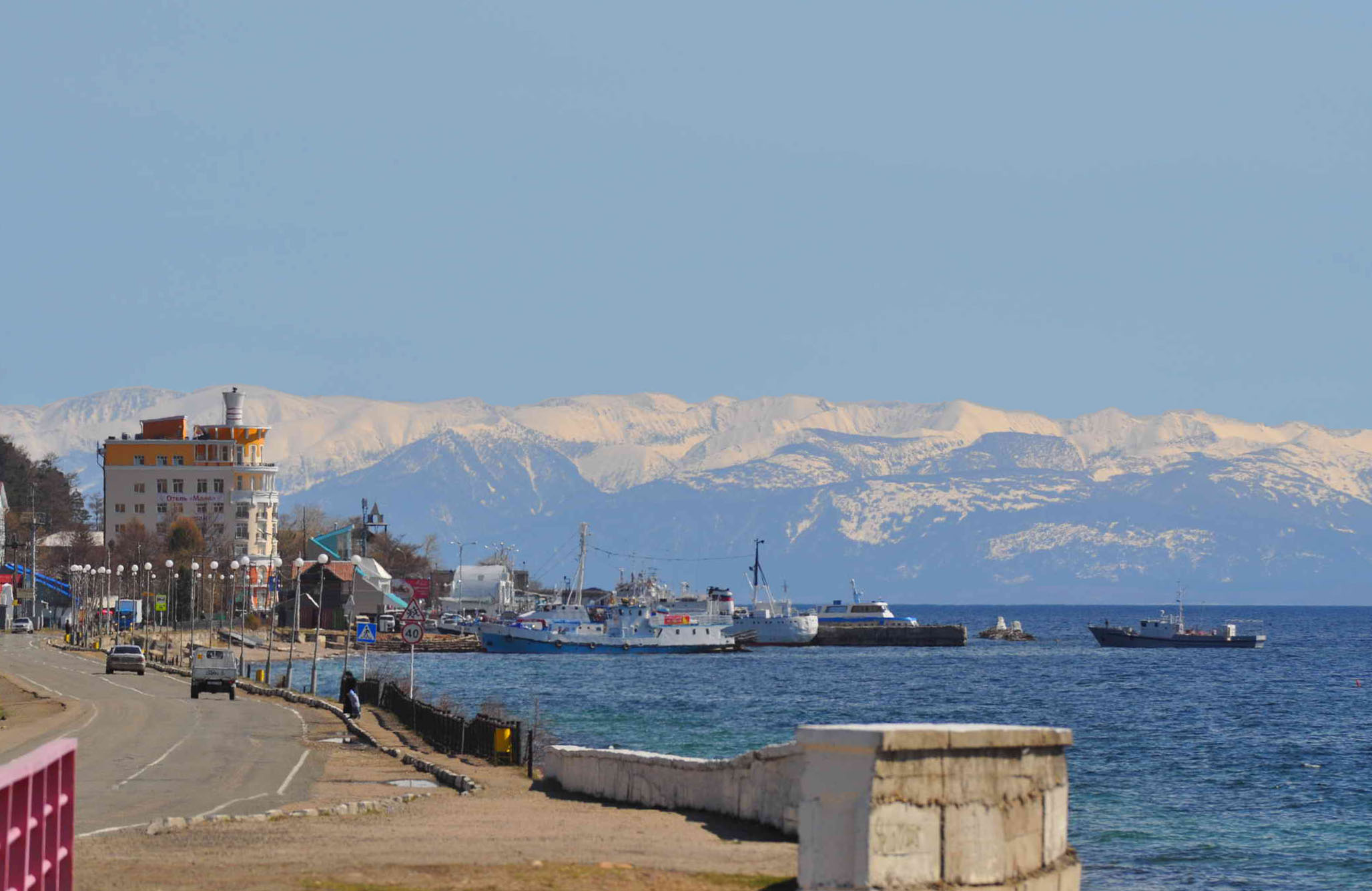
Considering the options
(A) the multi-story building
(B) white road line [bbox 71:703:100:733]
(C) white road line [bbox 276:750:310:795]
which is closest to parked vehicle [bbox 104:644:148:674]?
(B) white road line [bbox 71:703:100:733]

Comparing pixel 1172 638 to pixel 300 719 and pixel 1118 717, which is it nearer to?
pixel 1118 717

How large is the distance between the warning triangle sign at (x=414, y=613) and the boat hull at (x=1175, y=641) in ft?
465

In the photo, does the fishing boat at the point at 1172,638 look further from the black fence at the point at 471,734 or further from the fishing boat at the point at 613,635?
the black fence at the point at 471,734

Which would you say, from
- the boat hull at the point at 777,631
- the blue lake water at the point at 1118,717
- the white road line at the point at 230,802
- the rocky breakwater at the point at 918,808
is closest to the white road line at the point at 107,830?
the white road line at the point at 230,802

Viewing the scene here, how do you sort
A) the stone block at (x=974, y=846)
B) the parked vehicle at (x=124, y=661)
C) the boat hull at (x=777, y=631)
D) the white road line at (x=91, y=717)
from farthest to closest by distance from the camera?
the boat hull at (x=777, y=631)
the parked vehicle at (x=124, y=661)
the white road line at (x=91, y=717)
the stone block at (x=974, y=846)

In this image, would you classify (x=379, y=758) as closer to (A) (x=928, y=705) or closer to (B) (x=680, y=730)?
(B) (x=680, y=730)

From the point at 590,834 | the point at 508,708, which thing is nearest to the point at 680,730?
the point at 508,708

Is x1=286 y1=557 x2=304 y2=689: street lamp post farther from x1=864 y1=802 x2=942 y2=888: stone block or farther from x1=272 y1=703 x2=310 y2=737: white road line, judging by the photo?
x1=864 y1=802 x2=942 y2=888: stone block

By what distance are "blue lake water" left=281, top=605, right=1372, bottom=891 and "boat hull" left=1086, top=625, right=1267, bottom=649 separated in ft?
30.8

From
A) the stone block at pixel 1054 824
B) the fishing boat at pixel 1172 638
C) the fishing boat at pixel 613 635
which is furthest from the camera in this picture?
the fishing boat at pixel 1172 638

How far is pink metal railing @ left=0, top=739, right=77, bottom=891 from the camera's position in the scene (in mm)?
12117

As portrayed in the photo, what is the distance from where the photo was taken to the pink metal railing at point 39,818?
12.1 m

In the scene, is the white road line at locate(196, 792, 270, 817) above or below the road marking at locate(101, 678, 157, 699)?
above

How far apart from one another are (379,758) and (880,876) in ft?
91.3
